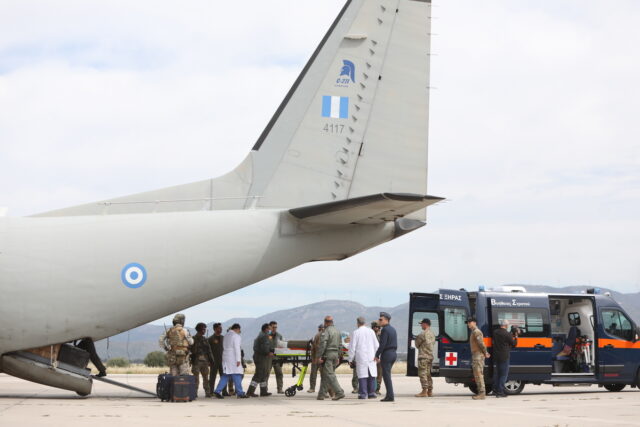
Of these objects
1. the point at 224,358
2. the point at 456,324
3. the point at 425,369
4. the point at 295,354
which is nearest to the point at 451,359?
the point at 456,324

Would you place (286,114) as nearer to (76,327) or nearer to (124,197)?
(124,197)

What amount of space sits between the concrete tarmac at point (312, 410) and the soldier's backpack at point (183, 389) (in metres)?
0.22

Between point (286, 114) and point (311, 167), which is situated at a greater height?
point (286, 114)

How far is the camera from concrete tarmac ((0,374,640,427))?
1100 cm

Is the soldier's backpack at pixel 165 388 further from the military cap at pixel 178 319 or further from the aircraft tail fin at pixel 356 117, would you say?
the aircraft tail fin at pixel 356 117

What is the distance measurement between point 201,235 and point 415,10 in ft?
20.9

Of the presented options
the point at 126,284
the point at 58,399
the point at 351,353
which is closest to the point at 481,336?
the point at 351,353

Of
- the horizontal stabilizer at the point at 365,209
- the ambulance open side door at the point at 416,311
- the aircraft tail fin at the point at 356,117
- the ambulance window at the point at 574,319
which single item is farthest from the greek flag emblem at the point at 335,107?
the ambulance window at the point at 574,319

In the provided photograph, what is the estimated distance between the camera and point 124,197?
584 inches

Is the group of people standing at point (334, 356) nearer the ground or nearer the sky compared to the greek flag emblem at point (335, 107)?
nearer the ground

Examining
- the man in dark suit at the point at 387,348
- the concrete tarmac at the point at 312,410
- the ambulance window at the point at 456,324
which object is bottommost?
the concrete tarmac at the point at 312,410

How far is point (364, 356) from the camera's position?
15.6 meters

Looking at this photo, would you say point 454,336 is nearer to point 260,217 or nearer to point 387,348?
point 387,348

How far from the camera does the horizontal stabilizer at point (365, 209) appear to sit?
41.5ft
